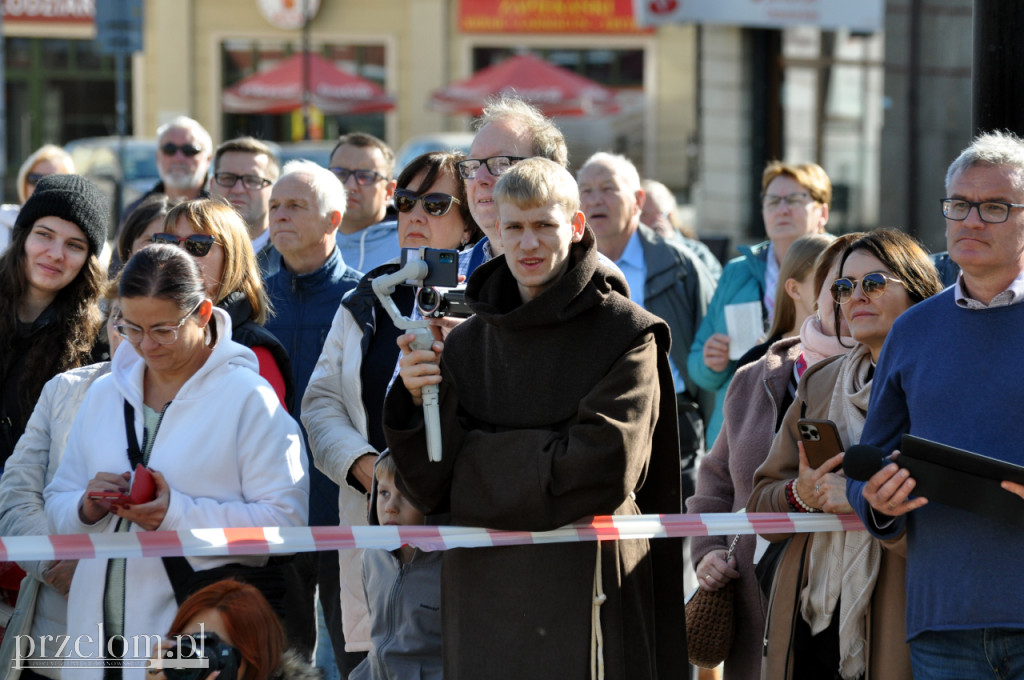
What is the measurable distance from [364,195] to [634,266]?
4.55 ft

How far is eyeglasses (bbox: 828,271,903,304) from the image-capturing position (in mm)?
4125

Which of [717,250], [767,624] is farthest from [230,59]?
[767,624]

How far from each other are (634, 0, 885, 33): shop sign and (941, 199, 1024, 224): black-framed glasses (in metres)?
13.5

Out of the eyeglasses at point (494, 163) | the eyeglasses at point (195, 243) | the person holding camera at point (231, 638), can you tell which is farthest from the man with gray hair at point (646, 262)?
the person holding camera at point (231, 638)

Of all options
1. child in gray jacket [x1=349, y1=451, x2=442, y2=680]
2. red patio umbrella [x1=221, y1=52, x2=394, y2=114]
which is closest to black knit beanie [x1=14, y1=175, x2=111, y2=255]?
child in gray jacket [x1=349, y1=451, x2=442, y2=680]

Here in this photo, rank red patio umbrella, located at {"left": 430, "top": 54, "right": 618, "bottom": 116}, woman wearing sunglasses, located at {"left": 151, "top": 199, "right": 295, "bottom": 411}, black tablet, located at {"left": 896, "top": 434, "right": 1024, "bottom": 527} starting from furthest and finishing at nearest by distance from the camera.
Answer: red patio umbrella, located at {"left": 430, "top": 54, "right": 618, "bottom": 116}
woman wearing sunglasses, located at {"left": 151, "top": 199, "right": 295, "bottom": 411}
black tablet, located at {"left": 896, "top": 434, "right": 1024, "bottom": 527}

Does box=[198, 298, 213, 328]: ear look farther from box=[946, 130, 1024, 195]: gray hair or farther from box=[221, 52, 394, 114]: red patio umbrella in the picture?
box=[221, 52, 394, 114]: red patio umbrella

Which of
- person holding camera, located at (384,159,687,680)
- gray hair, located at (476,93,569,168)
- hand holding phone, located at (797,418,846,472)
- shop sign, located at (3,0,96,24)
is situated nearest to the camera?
person holding camera, located at (384,159,687,680)

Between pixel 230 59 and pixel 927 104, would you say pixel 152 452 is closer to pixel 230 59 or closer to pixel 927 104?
pixel 927 104

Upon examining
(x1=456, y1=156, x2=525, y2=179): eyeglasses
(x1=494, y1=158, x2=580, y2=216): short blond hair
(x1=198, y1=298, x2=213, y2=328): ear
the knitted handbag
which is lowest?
the knitted handbag

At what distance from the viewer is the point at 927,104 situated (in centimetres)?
1115

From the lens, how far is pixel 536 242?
12.0ft

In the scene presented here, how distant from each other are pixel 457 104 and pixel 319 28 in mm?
5640

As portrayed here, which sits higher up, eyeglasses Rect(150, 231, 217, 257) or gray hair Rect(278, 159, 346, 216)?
gray hair Rect(278, 159, 346, 216)
